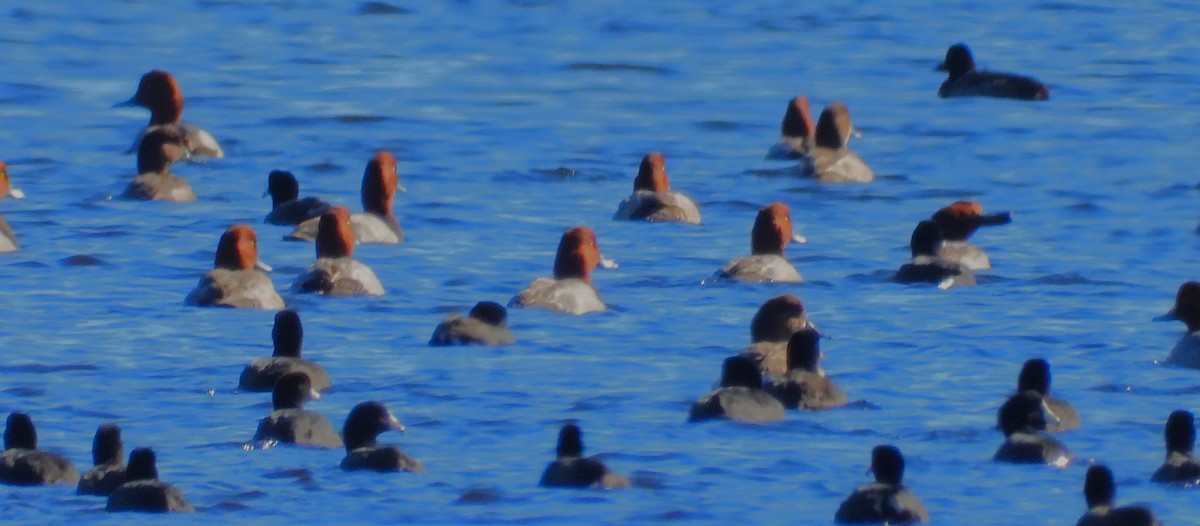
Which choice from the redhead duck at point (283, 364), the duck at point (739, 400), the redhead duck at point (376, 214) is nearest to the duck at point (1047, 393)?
the duck at point (739, 400)

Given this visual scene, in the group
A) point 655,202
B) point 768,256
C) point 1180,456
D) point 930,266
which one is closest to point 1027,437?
point 1180,456

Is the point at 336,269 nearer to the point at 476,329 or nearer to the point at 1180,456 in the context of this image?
the point at 476,329

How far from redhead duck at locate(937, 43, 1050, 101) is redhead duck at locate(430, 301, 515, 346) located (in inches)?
549

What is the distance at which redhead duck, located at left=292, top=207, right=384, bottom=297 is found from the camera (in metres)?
18.5

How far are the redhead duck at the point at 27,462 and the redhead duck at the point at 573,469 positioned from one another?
221 centimetres

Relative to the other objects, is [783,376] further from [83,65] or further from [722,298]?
[83,65]

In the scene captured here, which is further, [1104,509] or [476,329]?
[476,329]

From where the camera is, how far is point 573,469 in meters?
13.1

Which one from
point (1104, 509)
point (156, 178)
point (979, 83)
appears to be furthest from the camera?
point (979, 83)

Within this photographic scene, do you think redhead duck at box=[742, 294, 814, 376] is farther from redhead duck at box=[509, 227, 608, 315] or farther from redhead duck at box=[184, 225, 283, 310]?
redhead duck at box=[184, 225, 283, 310]

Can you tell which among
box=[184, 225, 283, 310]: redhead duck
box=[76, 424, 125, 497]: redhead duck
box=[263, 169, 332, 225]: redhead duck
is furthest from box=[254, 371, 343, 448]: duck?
box=[263, 169, 332, 225]: redhead duck

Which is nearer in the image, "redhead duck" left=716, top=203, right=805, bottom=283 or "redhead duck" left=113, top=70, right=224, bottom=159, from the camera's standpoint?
"redhead duck" left=716, top=203, right=805, bottom=283

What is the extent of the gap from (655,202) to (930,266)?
3.17 meters

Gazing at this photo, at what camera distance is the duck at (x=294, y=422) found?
13953mm
